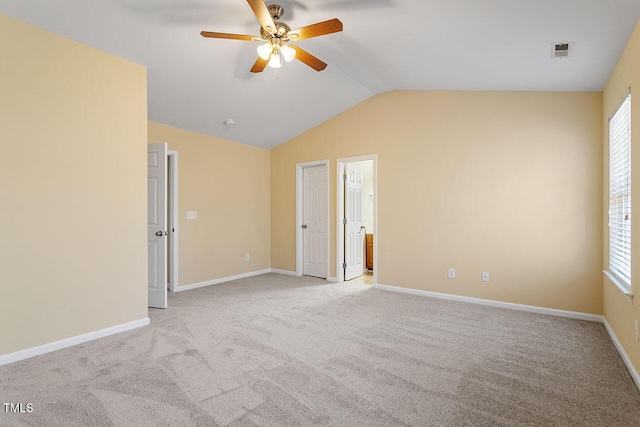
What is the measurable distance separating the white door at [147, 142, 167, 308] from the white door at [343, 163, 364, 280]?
110 inches

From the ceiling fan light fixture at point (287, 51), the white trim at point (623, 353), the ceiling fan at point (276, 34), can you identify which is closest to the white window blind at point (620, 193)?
the white trim at point (623, 353)

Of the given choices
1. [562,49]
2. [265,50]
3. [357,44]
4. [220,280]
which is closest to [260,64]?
[265,50]

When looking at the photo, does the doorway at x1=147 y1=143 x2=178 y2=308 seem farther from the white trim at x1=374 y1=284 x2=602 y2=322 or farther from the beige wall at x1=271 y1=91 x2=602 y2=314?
Result: the white trim at x1=374 y1=284 x2=602 y2=322

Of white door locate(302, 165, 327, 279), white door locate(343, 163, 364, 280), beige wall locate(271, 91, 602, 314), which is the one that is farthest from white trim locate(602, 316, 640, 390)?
white door locate(302, 165, 327, 279)

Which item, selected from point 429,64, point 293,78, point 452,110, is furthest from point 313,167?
point 429,64

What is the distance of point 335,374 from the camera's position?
8.04ft

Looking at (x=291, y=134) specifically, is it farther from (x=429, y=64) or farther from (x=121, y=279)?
(x=121, y=279)

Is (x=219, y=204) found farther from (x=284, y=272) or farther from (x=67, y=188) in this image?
(x=67, y=188)

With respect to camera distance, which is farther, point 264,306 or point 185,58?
point 264,306

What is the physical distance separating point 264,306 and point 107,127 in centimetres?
258

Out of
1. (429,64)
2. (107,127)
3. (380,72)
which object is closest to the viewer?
(107,127)

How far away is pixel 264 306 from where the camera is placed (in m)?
4.18

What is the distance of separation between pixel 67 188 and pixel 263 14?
2290 millimetres

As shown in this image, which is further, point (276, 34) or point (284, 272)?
point (284, 272)
